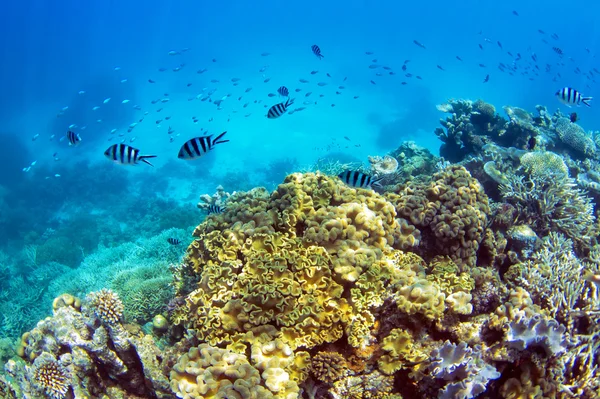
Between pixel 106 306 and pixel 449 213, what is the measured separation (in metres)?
4.68

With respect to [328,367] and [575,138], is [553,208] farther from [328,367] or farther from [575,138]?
[575,138]

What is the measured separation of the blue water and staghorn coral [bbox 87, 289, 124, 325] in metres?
9.91

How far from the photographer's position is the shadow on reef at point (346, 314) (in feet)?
10.5

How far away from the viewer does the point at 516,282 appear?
15.5 ft

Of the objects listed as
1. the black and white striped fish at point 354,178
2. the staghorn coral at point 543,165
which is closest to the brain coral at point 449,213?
the black and white striped fish at point 354,178

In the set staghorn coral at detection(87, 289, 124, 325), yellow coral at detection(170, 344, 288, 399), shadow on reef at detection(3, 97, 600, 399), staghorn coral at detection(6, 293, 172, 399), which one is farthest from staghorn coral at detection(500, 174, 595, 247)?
staghorn coral at detection(87, 289, 124, 325)

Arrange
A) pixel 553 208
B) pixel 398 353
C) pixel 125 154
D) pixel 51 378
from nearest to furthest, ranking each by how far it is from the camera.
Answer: pixel 398 353 < pixel 51 378 < pixel 125 154 < pixel 553 208

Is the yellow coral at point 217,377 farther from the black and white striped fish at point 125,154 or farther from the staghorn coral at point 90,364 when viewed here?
the black and white striped fish at point 125,154

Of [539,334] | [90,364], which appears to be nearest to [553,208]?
[539,334]

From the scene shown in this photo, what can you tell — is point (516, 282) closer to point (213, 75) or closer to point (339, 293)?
point (339, 293)

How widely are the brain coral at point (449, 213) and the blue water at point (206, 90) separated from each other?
10.7 m

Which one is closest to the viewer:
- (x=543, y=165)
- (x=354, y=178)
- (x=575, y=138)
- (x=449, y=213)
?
(x=354, y=178)

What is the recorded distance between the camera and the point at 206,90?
35000 mm

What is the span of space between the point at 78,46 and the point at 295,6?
88.0 m
